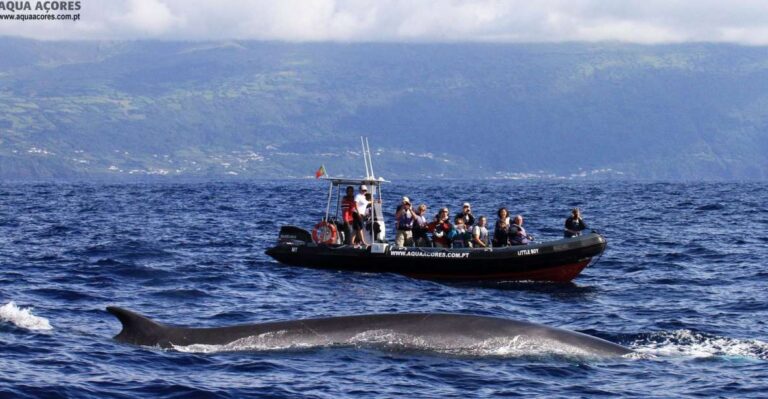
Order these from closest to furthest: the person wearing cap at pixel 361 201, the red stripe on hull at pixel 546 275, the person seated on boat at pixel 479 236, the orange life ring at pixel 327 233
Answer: the red stripe on hull at pixel 546 275 < the person seated on boat at pixel 479 236 < the person wearing cap at pixel 361 201 < the orange life ring at pixel 327 233

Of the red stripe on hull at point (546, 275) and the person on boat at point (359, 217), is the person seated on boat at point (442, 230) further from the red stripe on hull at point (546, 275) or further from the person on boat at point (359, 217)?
the person on boat at point (359, 217)

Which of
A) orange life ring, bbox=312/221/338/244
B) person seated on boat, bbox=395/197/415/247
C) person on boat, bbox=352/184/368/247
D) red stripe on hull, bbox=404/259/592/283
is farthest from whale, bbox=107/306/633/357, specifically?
orange life ring, bbox=312/221/338/244

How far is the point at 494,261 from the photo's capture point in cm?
2959

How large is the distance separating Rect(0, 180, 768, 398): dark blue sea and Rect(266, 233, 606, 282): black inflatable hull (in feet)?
1.50

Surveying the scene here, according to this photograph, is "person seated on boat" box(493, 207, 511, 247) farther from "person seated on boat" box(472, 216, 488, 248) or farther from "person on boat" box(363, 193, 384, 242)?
"person on boat" box(363, 193, 384, 242)

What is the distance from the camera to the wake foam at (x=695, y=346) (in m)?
18.9

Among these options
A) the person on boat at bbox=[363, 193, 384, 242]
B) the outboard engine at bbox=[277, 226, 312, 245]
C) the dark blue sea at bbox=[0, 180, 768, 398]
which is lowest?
the dark blue sea at bbox=[0, 180, 768, 398]

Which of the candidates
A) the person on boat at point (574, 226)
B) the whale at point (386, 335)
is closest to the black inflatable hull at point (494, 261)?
the person on boat at point (574, 226)

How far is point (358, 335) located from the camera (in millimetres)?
17922

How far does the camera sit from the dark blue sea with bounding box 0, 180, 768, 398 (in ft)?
53.1

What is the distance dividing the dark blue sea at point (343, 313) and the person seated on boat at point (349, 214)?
57.7 inches

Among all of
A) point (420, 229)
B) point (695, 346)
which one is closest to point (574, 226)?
point (420, 229)

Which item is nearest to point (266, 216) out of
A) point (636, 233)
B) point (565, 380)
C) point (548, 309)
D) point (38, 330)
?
point (636, 233)

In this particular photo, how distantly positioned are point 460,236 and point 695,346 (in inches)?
468
